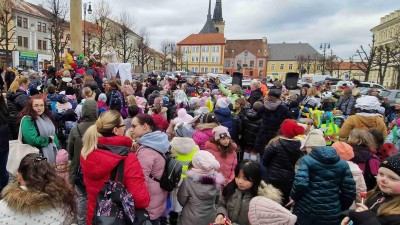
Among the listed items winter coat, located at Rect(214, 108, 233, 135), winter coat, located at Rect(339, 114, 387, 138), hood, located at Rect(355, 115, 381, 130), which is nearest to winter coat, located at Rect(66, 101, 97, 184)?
winter coat, located at Rect(214, 108, 233, 135)

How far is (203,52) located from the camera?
9888cm

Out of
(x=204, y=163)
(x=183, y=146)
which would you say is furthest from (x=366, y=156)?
(x=183, y=146)

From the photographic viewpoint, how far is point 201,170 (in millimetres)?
3352

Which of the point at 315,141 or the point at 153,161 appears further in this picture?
the point at 315,141

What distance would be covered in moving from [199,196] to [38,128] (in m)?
2.59

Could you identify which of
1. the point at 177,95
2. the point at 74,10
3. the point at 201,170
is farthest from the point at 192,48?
the point at 201,170

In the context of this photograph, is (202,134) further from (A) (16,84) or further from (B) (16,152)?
(A) (16,84)

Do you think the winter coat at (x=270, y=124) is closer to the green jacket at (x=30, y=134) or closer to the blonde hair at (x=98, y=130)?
the blonde hair at (x=98, y=130)

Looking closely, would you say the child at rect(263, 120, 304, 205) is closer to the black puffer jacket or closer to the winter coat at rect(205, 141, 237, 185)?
the winter coat at rect(205, 141, 237, 185)

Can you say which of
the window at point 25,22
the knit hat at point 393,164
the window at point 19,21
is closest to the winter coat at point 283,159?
the knit hat at point 393,164

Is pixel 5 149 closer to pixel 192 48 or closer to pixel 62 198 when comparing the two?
pixel 62 198

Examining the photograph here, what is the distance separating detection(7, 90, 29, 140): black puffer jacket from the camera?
5.75 meters

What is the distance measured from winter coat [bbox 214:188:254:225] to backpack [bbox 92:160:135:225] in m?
0.95

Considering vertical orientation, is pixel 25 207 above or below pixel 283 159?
above
